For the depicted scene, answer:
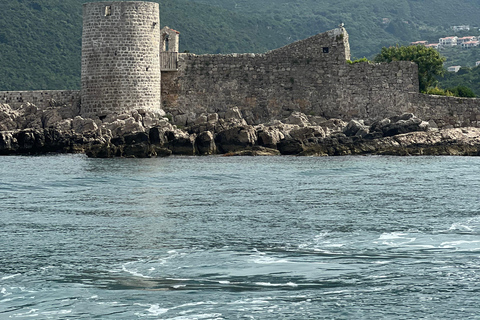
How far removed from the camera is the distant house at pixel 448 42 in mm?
93188

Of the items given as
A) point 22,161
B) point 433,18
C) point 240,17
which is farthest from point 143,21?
point 433,18

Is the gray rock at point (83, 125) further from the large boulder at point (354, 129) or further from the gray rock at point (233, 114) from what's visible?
the large boulder at point (354, 129)

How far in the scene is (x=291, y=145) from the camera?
28281 mm

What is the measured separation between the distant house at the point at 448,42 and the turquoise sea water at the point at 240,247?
73.9m

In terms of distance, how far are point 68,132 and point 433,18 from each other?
8466cm

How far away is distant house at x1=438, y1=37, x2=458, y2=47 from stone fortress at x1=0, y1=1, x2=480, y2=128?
63.2 meters

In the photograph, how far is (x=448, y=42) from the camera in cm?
9388

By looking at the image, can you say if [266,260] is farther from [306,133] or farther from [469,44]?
[469,44]

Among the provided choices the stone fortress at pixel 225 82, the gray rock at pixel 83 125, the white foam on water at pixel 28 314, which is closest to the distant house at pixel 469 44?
the stone fortress at pixel 225 82

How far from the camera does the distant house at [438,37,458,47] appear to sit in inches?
3669

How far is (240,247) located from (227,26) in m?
61.0

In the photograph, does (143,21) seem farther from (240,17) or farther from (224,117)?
(240,17)

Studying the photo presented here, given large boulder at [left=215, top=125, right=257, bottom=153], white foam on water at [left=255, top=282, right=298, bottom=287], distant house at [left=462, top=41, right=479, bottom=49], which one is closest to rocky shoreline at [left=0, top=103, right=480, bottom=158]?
large boulder at [left=215, top=125, right=257, bottom=153]

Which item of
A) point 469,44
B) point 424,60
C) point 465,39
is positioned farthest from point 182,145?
point 465,39
